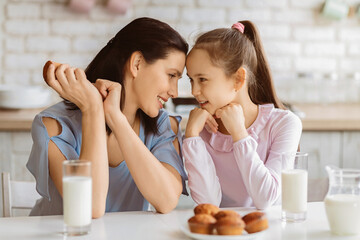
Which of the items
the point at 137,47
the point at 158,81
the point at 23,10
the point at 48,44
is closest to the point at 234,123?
the point at 158,81

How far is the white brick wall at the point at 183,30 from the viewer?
3.13 meters

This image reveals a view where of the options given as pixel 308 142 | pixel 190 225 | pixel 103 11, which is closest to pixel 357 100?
pixel 308 142

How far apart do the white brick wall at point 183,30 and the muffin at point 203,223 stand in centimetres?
198

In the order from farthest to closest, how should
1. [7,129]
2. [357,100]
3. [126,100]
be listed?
[357,100] < [7,129] < [126,100]

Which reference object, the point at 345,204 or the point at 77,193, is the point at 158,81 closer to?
the point at 77,193

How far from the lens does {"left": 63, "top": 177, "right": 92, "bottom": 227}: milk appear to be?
121 cm

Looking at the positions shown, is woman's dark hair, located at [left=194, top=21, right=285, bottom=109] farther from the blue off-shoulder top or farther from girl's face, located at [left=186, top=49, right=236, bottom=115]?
the blue off-shoulder top

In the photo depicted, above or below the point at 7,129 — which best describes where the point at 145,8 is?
above

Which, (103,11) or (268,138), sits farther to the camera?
(103,11)

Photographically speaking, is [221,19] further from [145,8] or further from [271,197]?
[271,197]

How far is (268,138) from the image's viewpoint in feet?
5.75

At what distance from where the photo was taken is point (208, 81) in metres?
1.73

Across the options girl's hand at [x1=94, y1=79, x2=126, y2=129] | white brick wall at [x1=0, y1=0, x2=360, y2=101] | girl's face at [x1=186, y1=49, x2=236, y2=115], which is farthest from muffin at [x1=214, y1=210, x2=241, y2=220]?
white brick wall at [x1=0, y1=0, x2=360, y2=101]

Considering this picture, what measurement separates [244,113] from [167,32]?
1.23ft
